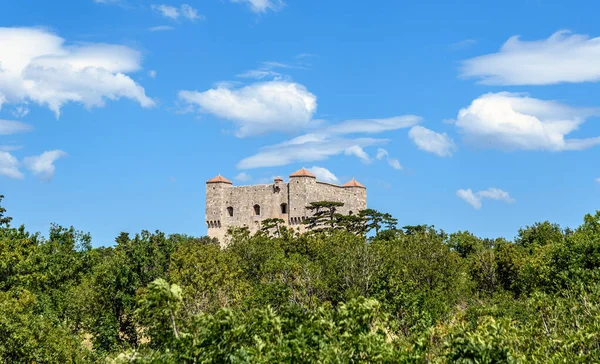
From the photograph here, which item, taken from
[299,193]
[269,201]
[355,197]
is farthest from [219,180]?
[355,197]

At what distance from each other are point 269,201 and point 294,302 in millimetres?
62594

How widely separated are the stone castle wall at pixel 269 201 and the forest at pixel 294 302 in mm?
35541

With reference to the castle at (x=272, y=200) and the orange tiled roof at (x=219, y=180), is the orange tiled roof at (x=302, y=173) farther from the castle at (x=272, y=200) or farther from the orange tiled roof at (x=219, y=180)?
the orange tiled roof at (x=219, y=180)

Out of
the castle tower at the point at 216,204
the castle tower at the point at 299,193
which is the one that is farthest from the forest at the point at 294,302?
the castle tower at the point at 216,204

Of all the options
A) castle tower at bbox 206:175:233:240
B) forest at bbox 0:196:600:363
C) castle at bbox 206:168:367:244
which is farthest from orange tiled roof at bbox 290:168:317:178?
forest at bbox 0:196:600:363

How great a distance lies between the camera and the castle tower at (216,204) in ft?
293

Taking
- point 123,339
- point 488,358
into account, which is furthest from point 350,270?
point 488,358

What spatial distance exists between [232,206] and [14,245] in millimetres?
56504

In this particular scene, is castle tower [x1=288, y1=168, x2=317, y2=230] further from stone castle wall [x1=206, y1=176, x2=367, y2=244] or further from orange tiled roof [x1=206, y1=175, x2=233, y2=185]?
orange tiled roof [x1=206, y1=175, x2=233, y2=185]

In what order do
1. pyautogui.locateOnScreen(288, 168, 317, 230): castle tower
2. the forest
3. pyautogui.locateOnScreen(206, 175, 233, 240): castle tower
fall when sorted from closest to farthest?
the forest, pyautogui.locateOnScreen(288, 168, 317, 230): castle tower, pyautogui.locateOnScreen(206, 175, 233, 240): castle tower

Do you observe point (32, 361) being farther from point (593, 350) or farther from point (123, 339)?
point (593, 350)

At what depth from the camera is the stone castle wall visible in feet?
281

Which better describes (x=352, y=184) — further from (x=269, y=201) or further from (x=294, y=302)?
(x=294, y=302)

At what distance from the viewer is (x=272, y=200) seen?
8738 cm
